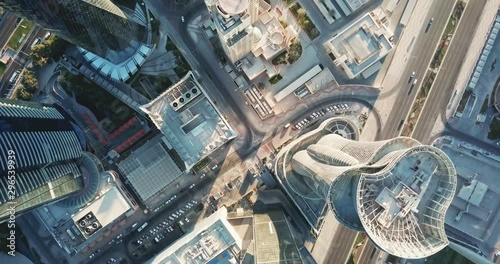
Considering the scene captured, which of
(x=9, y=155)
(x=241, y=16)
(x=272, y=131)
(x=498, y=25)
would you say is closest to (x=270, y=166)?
(x=272, y=131)

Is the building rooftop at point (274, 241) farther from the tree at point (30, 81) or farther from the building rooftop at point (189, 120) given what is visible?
the tree at point (30, 81)

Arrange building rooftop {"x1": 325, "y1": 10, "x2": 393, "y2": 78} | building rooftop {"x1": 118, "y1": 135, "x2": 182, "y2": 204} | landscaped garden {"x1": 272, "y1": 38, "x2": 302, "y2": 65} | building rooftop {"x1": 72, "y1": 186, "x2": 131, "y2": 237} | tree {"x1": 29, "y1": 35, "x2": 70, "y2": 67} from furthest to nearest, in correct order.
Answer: landscaped garden {"x1": 272, "y1": 38, "x2": 302, "y2": 65} → tree {"x1": 29, "y1": 35, "x2": 70, "y2": 67} → building rooftop {"x1": 325, "y1": 10, "x2": 393, "y2": 78} → building rooftop {"x1": 118, "y1": 135, "x2": 182, "y2": 204} → building rooftop {"x1": 72, "y1": 186, "x2": 131, "y2": 237}

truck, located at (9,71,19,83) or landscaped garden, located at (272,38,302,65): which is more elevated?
truck, located at (9,71,19,83)

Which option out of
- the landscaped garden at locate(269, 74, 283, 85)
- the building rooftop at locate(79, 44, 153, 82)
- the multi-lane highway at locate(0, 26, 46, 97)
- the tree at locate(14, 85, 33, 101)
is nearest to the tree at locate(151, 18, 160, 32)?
the building rooftop at locate(79, 44, 153, 82)

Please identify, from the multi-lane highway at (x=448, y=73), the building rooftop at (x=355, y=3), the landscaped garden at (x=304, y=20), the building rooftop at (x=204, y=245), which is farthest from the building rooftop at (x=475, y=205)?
the building rooftop at (x=204, y=245)

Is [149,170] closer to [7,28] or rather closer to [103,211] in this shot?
[103,211]

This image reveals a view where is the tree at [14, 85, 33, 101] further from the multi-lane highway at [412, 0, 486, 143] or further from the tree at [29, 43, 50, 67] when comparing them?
the multi-lane highway at [412, 0, 486, 143]
